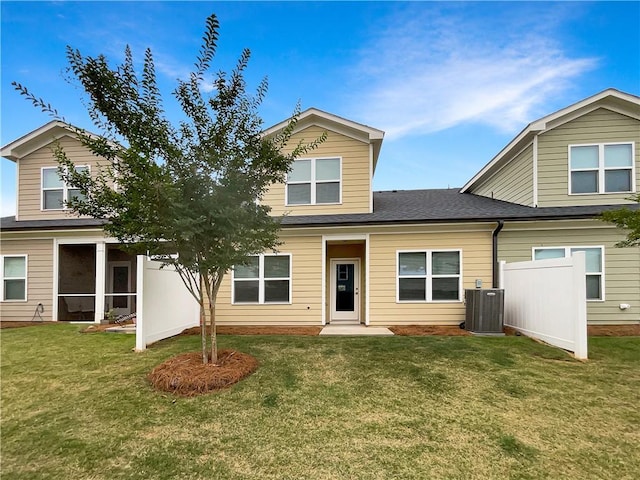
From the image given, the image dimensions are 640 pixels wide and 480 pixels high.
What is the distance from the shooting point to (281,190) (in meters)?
10.9

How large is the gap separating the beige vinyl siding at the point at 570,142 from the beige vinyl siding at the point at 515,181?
0.38m

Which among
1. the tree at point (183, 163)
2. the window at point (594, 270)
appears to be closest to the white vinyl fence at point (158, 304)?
the tree at point (183, 163)

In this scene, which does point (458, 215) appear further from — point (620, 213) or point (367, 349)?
point (367, 349)

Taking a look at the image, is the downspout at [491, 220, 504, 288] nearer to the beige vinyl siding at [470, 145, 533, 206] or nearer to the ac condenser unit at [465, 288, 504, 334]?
the ac condenser unit at [465, 288, 504, 334]

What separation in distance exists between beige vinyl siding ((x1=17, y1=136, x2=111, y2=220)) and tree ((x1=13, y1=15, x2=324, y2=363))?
8.58 m

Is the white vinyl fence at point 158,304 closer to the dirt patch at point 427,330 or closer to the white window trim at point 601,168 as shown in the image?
the dirt patch at point 427,330

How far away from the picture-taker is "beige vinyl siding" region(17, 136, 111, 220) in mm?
12008

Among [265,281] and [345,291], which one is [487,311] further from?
[265,281]

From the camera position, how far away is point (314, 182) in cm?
1083

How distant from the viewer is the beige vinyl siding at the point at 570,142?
9.75 m

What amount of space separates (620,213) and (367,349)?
5140mm

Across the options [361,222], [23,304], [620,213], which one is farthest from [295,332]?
[23,304]

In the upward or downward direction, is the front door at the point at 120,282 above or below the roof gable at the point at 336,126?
below

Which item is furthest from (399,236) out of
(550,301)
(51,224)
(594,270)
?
(51,224)
